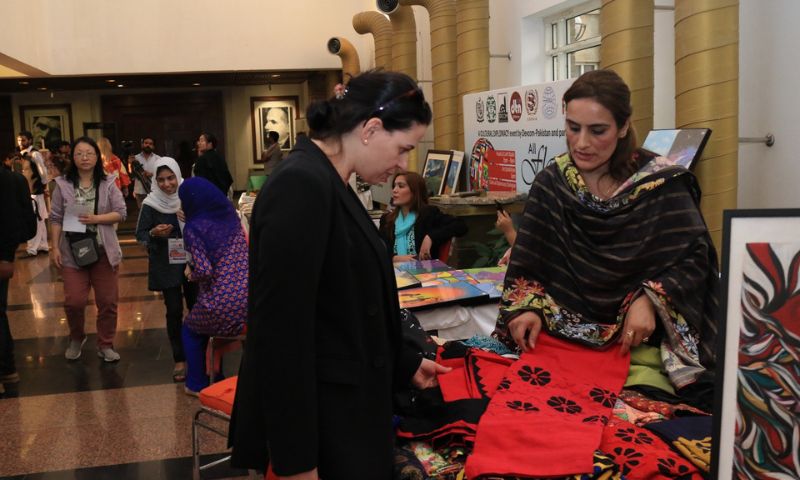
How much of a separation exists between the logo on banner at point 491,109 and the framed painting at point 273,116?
12715 mm

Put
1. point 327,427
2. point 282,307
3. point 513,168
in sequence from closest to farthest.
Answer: point 282,307, point 327,427, point 513,168

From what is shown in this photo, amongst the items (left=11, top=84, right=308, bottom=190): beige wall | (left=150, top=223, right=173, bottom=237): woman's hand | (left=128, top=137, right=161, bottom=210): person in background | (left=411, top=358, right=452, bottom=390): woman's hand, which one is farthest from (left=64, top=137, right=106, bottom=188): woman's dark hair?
(left=11, top=84, right=308, bottom=190): beige wall

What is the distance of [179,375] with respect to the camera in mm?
5258

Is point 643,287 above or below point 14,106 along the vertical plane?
below

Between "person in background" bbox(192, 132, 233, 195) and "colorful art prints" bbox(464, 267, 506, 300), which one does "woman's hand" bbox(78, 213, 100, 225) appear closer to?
"colorful art prints" bbox(464, 267, 506, 300)

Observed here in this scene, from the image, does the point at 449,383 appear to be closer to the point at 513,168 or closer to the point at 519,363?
the point at 519,363

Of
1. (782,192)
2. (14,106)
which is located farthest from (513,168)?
(14,106)

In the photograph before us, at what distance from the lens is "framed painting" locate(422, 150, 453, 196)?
801 centimetres

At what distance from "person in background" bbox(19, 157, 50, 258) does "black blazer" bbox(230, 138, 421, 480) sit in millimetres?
10755

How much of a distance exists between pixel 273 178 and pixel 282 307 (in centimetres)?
26

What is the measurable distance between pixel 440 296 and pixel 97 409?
261cm

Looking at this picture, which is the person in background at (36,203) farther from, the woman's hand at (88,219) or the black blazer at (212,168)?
the woman's hand at (88,219)

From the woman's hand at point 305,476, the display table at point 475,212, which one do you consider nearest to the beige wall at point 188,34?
the display table at point 475,212

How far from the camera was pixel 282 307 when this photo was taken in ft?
4.94
